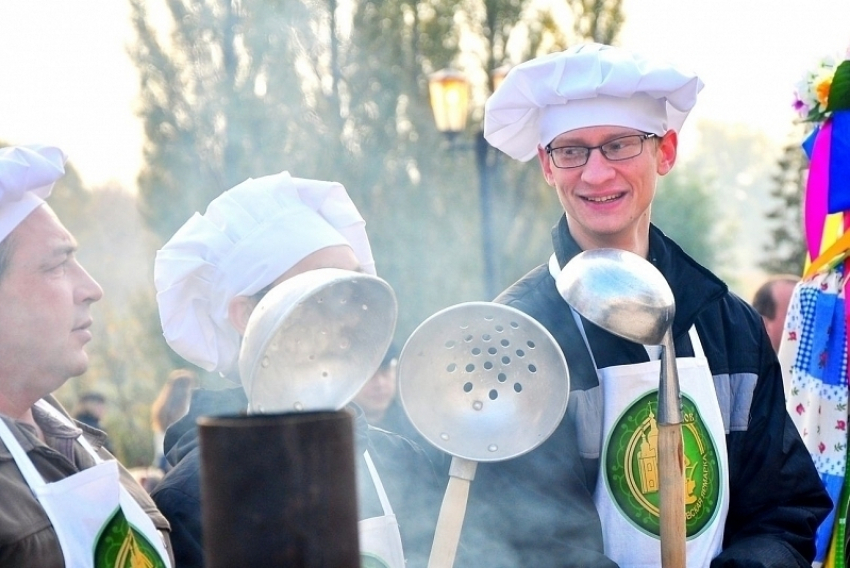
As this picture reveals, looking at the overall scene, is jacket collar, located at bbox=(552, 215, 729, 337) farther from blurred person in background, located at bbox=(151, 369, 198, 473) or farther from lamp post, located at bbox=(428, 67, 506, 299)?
lamp post, located at bbox=(428, 67, 506, 299)

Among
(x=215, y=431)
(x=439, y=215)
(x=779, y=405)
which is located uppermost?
(x=215, y=431)

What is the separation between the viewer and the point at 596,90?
7.66ft

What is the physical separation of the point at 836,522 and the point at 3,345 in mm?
2607

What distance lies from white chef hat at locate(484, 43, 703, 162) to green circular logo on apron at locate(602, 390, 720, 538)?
638 millimetres

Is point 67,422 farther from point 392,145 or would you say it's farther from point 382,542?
point 392,145

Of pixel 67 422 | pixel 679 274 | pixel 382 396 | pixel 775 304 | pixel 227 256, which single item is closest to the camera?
pixel 67 422

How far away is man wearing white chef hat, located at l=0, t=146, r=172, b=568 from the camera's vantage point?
6.42 ft

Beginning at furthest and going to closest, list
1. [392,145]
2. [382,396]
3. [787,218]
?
[787,218]
[392,145]
[382,396]

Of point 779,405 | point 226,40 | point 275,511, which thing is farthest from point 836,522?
point 226,40

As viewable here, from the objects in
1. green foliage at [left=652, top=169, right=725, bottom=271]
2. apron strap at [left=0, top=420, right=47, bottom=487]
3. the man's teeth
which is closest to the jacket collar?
the man's teeth

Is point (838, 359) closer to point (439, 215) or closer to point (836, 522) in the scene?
point (836, 522)

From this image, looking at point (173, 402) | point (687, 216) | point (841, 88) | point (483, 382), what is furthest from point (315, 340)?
point (687, 216)

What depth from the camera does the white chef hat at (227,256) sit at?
7.55 feet

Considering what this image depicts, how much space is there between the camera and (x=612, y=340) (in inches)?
91.1
